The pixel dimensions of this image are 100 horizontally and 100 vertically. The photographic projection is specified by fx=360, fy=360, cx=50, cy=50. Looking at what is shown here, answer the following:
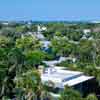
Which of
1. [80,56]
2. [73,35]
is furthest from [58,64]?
[73,35]

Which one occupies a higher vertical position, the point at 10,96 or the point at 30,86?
the point at 30,86

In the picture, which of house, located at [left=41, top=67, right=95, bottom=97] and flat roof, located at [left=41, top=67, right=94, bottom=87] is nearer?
house, located at [left=41, top=67, right=95, bottom=97]

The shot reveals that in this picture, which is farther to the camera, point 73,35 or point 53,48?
point 73,35

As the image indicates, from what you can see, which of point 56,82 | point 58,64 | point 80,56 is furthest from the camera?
point 80,56

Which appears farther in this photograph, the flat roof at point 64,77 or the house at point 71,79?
the flat roof at point 64,77

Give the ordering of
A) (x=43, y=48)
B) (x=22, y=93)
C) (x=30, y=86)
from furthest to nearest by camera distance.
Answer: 1. (x=43, y=48)
2. (x=22, y=93)
3. (x=30, y=86)

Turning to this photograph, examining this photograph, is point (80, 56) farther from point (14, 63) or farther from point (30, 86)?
point (30, 86)

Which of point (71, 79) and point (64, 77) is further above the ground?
point (64, 77)

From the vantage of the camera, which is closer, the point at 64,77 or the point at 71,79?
the point at 64,77
